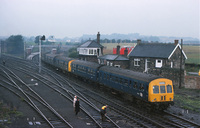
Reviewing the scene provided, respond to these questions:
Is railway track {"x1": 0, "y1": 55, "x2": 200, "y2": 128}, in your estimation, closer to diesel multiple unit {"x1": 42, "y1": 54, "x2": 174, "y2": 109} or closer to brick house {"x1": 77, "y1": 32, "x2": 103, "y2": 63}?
diesel multiple unit {"x1": 42, "y1": 54, "x2": 174, "y2": 109}

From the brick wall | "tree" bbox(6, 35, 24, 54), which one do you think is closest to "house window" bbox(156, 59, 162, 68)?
the brick wall

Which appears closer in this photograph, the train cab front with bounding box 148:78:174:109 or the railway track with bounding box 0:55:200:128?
the railway track with bounding box 0:55:200:128

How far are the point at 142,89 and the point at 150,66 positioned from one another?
70.2ft

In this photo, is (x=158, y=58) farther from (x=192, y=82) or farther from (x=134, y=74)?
(x=134, y=74)

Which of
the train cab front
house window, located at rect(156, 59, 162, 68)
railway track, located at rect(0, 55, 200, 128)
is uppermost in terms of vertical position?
house window, located at rect(156, 59, 162, 68)

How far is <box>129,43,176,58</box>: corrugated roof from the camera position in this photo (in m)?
40.3

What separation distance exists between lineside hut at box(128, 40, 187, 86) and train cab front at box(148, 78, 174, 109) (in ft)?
53.6

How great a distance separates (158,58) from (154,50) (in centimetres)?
233

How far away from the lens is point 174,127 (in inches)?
661

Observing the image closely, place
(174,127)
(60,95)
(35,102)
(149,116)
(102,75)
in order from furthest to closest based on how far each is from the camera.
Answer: (102,75)
(60,95)
(35,102)
(149,116)
(174,127)

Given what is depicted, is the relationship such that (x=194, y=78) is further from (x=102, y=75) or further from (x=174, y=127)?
(x=174, y=127)

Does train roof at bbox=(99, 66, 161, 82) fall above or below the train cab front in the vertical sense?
above

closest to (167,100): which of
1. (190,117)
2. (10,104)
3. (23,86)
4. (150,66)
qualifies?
(190,117)

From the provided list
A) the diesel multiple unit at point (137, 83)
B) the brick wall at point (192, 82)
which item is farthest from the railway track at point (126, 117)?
the brick wall at point (192, 82)
